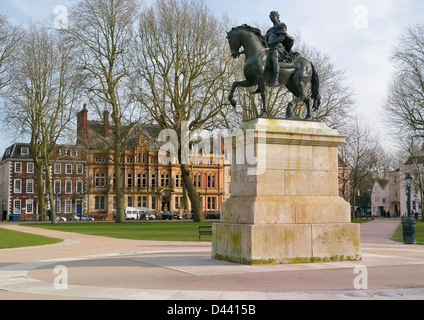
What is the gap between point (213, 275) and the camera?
1019 cm

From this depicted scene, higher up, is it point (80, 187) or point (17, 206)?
point (80, 187)

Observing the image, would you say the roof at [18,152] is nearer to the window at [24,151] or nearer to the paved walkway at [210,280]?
the window at [24,151]

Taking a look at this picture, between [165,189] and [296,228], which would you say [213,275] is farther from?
[165,189]

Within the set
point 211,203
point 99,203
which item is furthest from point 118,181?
point 211,203

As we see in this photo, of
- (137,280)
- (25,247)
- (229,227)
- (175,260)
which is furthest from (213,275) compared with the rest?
(25,247)

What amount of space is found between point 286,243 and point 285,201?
3.56 feet

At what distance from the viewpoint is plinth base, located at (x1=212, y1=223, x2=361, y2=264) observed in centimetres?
1161

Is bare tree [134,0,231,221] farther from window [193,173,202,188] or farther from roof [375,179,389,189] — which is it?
roof [375,179,389,189]

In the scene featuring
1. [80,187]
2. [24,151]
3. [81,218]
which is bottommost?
[81,218]

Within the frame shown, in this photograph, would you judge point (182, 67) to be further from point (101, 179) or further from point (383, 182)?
point (383, 182)

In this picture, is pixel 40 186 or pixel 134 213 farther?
pixel 134 213

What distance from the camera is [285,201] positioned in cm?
1237

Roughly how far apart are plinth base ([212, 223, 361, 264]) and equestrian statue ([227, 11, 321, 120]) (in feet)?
10.6
